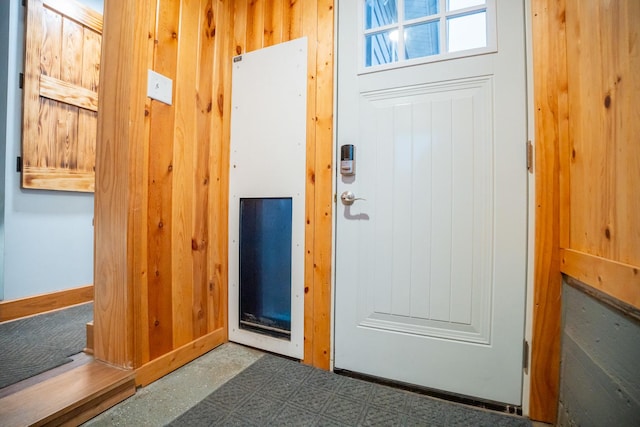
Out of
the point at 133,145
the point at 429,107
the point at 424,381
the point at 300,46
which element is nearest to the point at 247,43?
the point at 300,46

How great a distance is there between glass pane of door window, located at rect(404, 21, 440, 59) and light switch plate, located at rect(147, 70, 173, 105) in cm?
125

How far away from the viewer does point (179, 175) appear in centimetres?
146

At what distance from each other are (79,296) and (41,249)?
480 millimetres

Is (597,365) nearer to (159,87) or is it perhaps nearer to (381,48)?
(381,48)

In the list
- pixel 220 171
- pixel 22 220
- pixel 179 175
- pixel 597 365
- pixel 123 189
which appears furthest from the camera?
pixel 22 220

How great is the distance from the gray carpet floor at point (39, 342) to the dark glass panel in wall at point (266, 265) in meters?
0.94

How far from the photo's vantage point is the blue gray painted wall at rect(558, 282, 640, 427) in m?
0.68

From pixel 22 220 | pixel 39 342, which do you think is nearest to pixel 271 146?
pixel 39 342

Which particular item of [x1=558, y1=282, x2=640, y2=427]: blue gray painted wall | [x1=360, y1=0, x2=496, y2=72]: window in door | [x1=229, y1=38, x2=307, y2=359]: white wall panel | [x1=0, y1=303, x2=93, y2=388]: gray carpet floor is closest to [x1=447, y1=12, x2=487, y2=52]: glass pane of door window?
[x1=360, y1=0, x2=496, y2=72]: window in door

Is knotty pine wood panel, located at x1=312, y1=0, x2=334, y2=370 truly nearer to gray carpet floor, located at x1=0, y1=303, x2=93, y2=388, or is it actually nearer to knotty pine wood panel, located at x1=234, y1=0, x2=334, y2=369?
knotty pine wood panel, located at x1=234, y1=0, x2=334, y2=369

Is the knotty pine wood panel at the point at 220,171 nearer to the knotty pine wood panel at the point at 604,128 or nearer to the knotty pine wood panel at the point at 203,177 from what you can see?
the knotty pine wood panel at the point at 203,177

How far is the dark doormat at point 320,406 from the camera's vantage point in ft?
3.48

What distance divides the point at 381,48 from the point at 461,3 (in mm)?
399

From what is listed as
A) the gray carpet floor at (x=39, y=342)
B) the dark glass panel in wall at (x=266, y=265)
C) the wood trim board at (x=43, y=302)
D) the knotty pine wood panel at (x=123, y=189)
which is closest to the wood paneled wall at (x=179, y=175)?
the knotty pine wood panel at (x=123, y=189)
